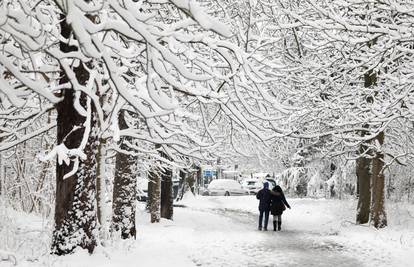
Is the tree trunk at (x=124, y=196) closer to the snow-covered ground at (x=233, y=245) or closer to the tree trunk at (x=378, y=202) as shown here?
the snow-covered ground at (x=233, y=245)

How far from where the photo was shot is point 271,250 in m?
12.5

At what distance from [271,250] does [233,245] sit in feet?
3.58

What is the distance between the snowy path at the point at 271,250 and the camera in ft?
35.2

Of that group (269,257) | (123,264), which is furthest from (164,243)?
(123,264)

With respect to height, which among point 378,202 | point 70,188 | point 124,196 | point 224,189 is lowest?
point 224,189

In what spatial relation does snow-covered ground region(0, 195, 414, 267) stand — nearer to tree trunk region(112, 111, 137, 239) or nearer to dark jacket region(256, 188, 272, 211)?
tree trunk region(112, 111, 137, 239)

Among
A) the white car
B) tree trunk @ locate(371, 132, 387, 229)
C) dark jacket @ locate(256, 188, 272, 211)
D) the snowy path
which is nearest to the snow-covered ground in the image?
the snowy path

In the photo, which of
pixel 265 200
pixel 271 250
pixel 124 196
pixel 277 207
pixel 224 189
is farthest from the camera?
pixel 224 189

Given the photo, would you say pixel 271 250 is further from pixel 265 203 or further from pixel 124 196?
pixel 265 203

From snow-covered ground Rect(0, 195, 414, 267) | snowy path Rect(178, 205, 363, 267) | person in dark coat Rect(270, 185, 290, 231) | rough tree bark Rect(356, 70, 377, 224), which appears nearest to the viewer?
snow-covered ground Rect(0, 195, 414, 267)

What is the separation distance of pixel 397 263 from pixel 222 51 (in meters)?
7.17

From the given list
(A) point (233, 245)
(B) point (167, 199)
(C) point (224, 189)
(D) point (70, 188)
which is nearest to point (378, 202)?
(A) point (233, 245)

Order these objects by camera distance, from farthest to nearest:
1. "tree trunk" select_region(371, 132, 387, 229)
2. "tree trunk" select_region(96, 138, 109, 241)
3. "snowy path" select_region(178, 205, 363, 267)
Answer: "tree trunk" select_region(371, 132, 387, 229) → "snowy path" select_region(178, 205, 363, 267) → "tree trunk" select_region(96, 138, 109, 241)

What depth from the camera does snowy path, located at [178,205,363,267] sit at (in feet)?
35.2
